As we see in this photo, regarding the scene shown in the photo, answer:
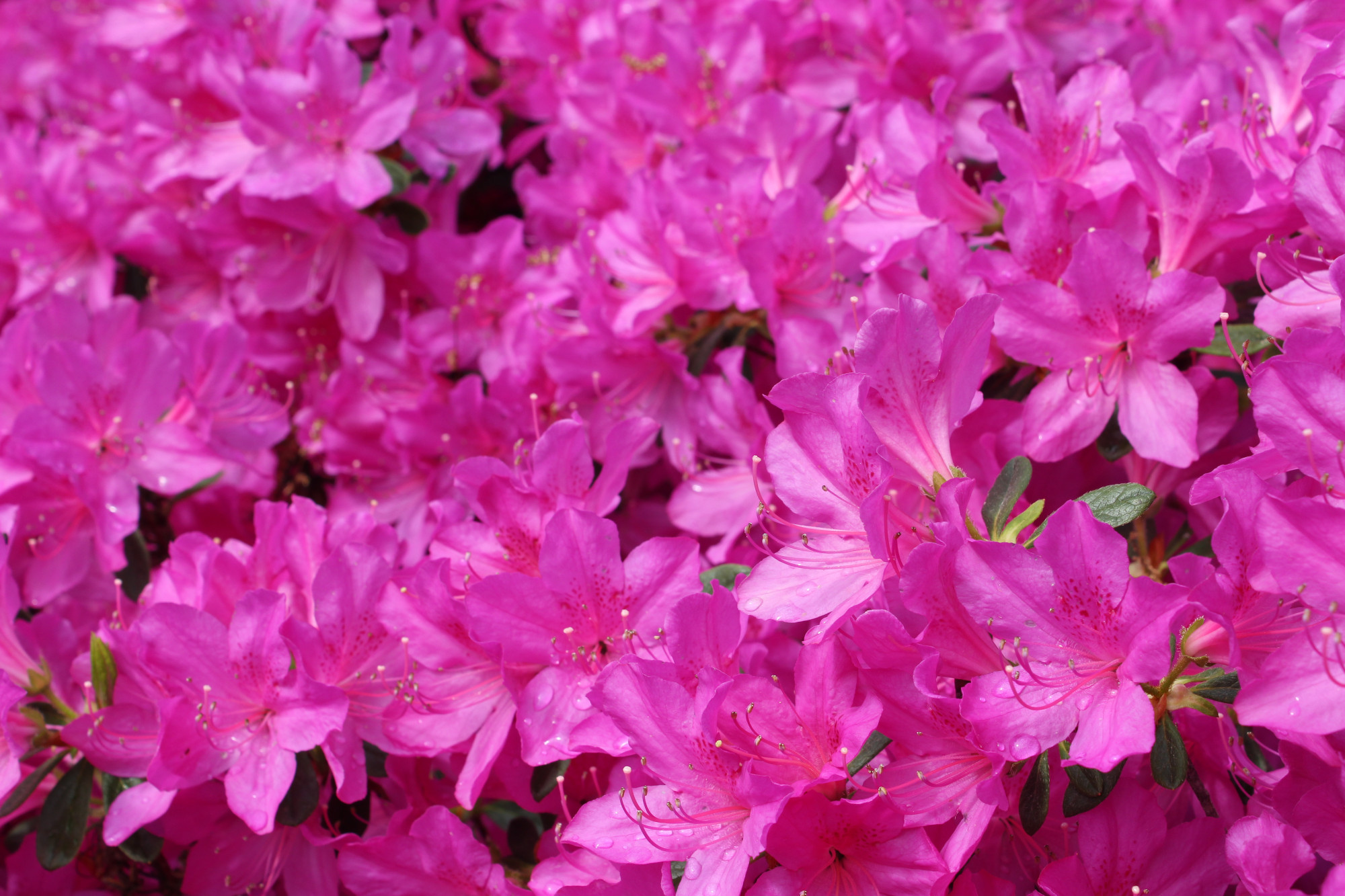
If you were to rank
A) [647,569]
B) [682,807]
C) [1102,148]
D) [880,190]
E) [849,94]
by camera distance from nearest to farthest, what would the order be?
1. [682,807]
2. [647,569]
3. [1102,148]
4. [880,190]
5. [849,94]

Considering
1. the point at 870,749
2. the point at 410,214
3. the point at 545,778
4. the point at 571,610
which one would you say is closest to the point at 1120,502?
the point at 870,749

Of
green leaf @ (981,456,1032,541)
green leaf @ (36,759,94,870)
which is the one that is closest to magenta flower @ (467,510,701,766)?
green leaf @ (981,456,1032,541)

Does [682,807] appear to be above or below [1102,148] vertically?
below

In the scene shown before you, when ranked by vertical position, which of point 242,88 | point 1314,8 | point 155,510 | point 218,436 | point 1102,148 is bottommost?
point 155,510

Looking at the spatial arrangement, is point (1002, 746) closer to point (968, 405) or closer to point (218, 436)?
point (968, 405)

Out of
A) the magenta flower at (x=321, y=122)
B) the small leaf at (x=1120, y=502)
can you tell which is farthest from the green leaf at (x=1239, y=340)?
the magenta flower at (x=321, y=122)

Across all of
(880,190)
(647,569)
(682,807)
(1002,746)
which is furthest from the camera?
(880,190)

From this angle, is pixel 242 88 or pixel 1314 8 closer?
pixel 1314 8

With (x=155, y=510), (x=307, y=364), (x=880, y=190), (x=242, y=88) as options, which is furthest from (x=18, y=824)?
(x=880, y=190)

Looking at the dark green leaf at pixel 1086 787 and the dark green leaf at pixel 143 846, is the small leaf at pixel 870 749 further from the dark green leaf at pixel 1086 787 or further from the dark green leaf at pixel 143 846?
the dark green leaf at pixel 143 846
